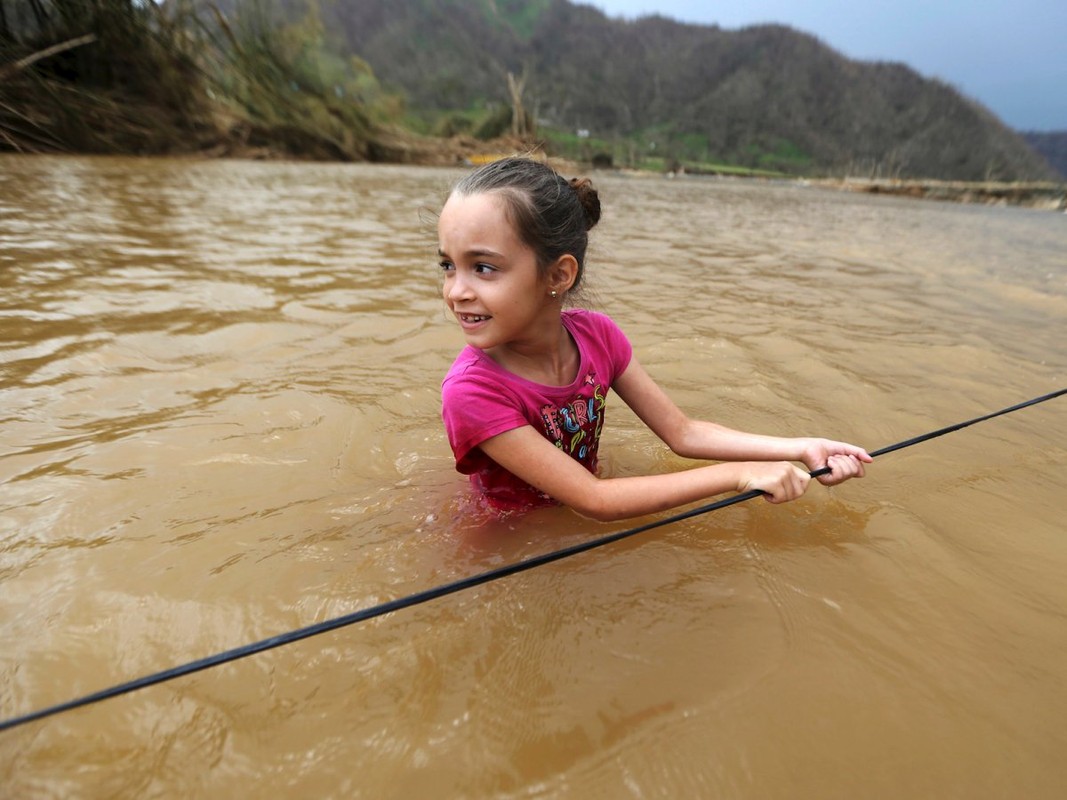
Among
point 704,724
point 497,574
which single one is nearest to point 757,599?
point 704,724

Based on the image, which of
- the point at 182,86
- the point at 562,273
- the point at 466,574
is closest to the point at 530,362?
the point at 562,273

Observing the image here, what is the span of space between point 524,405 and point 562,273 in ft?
1.18

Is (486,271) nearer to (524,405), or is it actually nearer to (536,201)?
(536,201)

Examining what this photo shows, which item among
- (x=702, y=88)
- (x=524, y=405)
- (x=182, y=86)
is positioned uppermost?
(x=702, y=88)

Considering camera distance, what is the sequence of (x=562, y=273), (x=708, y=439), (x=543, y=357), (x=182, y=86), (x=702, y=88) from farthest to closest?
(x=702, y=88), (x=182, y=86), (x=708, y=439), (x=543, y=357), (x=562, y=273)

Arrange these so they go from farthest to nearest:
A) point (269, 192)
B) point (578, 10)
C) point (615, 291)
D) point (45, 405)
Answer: point (578, 10)
point (269, 192)
point (615, 291)
point (45, 405)

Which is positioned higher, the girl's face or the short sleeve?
the girl's face

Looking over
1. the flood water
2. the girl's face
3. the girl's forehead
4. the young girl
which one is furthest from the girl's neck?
the flood water

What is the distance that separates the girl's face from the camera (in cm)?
137

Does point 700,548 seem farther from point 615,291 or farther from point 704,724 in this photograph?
point 615,291

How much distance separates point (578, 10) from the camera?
114m

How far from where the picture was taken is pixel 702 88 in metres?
96.4

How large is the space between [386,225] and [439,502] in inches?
227

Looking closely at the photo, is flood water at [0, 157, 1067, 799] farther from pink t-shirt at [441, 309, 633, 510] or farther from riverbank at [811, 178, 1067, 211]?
riverbank at [811, 178, 1067, 211]
